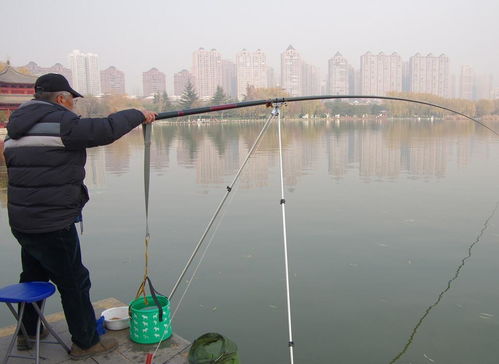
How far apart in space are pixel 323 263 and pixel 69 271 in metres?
3.66

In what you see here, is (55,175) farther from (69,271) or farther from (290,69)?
(290,69)

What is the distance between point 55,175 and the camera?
281 centimetres

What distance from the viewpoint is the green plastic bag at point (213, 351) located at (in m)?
2.93

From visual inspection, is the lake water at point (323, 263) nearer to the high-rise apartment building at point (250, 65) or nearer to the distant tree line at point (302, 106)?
the distant tree line at point (302, 106)

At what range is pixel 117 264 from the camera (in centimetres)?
603

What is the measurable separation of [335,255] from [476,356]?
2.56 metres

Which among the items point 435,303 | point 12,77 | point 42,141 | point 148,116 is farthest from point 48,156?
point 12,77

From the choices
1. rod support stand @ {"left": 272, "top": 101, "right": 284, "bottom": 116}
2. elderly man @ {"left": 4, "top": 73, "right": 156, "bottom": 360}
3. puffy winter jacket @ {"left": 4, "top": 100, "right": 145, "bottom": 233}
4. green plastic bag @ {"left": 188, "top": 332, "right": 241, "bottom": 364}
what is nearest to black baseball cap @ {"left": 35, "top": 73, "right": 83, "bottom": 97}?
elderly man @ {"left": 4, "top": 73, "right": 156, "bottom": 360}

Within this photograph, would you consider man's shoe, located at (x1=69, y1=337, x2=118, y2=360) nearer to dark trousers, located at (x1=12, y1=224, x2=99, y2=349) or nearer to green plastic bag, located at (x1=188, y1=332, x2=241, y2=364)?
dark trousers, located at (x1=12, y1=224, x2=99, y2=349)

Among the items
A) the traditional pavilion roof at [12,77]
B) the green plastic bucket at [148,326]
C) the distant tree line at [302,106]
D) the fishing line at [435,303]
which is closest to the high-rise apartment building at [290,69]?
the distant tree line at [302,106]

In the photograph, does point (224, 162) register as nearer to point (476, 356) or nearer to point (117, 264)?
point (117, 264)

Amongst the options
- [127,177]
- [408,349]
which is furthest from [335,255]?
[127,177]

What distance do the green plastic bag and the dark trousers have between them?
2.32 feet

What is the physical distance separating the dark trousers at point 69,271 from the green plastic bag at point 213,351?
0.71m
